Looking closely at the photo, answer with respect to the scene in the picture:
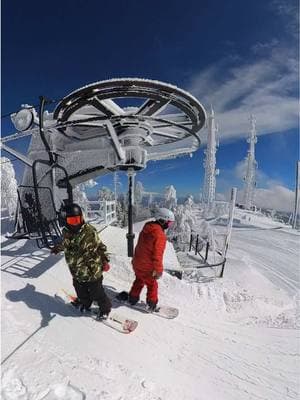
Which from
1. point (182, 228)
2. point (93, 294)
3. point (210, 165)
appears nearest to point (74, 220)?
point (93, 294)

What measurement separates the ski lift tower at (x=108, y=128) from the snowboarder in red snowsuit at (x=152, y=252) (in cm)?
243

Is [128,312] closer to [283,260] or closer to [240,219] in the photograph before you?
[283,260]

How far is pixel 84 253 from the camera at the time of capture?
13.1ft

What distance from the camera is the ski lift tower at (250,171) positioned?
3803cm

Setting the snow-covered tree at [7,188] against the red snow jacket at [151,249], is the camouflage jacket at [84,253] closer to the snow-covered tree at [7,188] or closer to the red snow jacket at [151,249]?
the red snow jacket at [151,249]

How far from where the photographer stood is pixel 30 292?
479 centimetres

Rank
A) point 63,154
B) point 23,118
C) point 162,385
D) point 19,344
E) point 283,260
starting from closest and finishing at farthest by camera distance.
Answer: point 162,385
point 19,344
point 23,118
point 63,154
point 283,260

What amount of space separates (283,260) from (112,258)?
41.2 feet

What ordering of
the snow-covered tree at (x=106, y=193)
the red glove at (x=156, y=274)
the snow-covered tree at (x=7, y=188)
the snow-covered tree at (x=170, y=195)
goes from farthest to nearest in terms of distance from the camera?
the snow-covered tree at (x=106, y=193) → the snow-covered tree at (x=170, y=195) → the snow-covered tree at (x=7, y=188) → the red glove at (x=156, y=274)

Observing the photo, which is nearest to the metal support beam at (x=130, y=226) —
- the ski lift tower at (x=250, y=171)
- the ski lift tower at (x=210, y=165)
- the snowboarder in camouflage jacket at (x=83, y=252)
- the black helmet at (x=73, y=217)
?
the snowboarder in camouflage jacket at (x=83, y=252)

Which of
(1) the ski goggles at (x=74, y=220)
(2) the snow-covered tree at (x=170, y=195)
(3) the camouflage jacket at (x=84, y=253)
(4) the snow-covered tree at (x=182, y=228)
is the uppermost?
(2) the snow-covered tree at (x=170, y=195)

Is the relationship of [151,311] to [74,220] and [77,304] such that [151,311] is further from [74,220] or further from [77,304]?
[74,220]

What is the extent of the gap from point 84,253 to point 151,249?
3.72 feet

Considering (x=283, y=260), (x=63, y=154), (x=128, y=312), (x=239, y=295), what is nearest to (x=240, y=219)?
(x=283, y=260)
